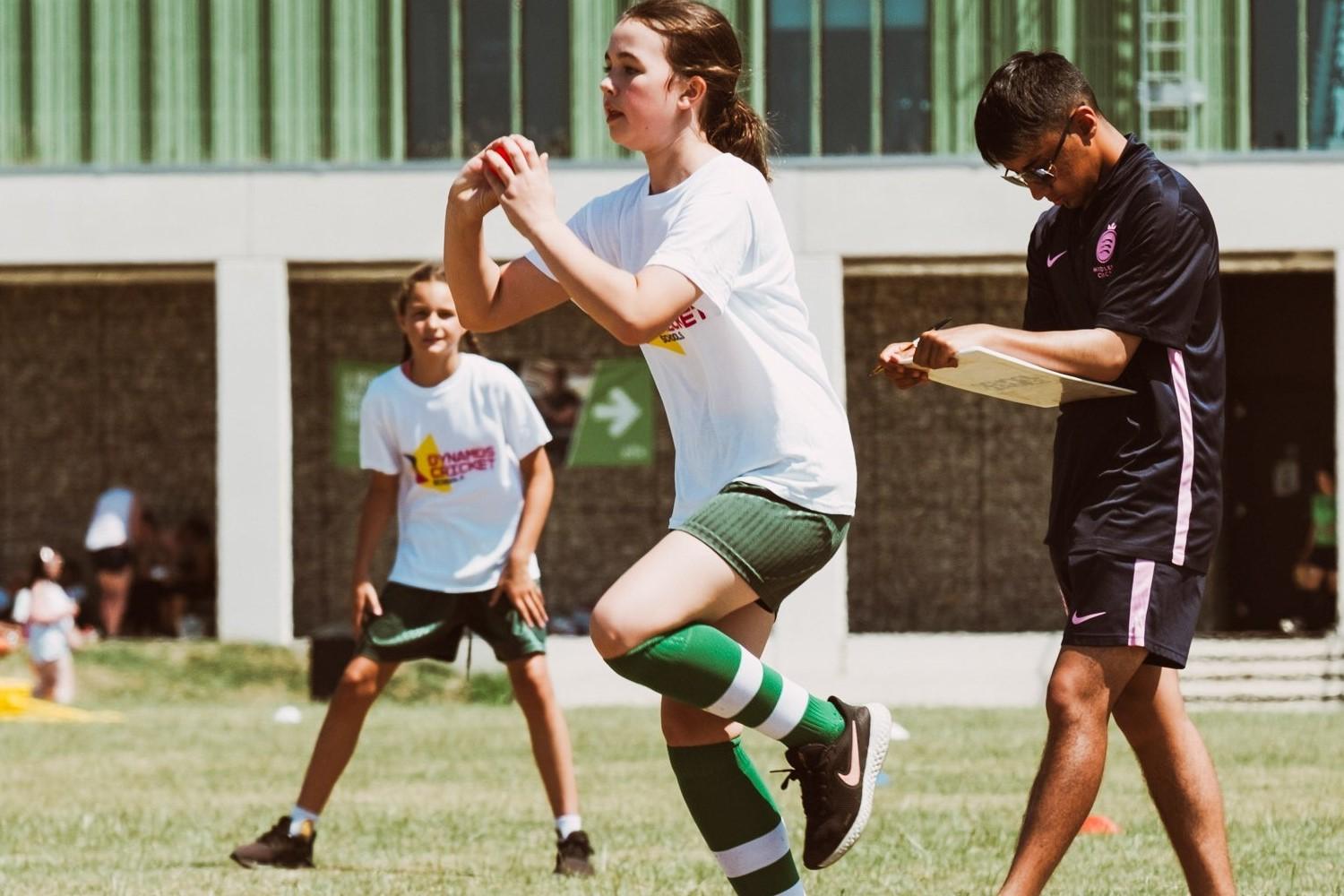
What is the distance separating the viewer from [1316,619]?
23594 millimetres

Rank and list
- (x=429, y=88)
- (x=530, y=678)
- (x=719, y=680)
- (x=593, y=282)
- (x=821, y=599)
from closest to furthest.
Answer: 1. (x=593, y=282)
2. (x=719, y=680)
3. (x=530, y=678)
4. (x=821, y=599)
5. (x=429, y=88)

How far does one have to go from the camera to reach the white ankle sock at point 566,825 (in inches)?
277

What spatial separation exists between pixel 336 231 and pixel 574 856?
610 inches

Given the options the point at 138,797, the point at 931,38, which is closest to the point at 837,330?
the point at 931,38

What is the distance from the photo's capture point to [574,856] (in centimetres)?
695

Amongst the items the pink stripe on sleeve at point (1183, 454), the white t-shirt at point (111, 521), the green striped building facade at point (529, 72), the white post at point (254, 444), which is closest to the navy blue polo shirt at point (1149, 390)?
the pink stripe on sleeve at point (1183, 454)

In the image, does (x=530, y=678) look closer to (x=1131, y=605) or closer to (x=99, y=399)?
(x=1131, y=605)

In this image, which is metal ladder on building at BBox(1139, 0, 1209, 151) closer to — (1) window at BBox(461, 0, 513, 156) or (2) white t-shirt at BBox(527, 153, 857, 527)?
(1) window at BBox(461, 0, 513, 156)

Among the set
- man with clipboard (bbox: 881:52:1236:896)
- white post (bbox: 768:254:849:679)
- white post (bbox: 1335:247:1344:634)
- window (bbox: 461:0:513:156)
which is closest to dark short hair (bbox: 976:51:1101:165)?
man with clipboard (bbox: 881:52:1236:896)

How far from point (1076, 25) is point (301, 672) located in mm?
9607

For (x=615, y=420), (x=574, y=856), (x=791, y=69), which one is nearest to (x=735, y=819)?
(x=574, y=856)

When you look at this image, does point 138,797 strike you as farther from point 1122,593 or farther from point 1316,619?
point 1316,619

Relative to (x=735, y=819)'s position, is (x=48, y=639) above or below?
below

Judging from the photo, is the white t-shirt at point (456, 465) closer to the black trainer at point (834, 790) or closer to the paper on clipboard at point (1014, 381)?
the black trainer at point (834, 790)
